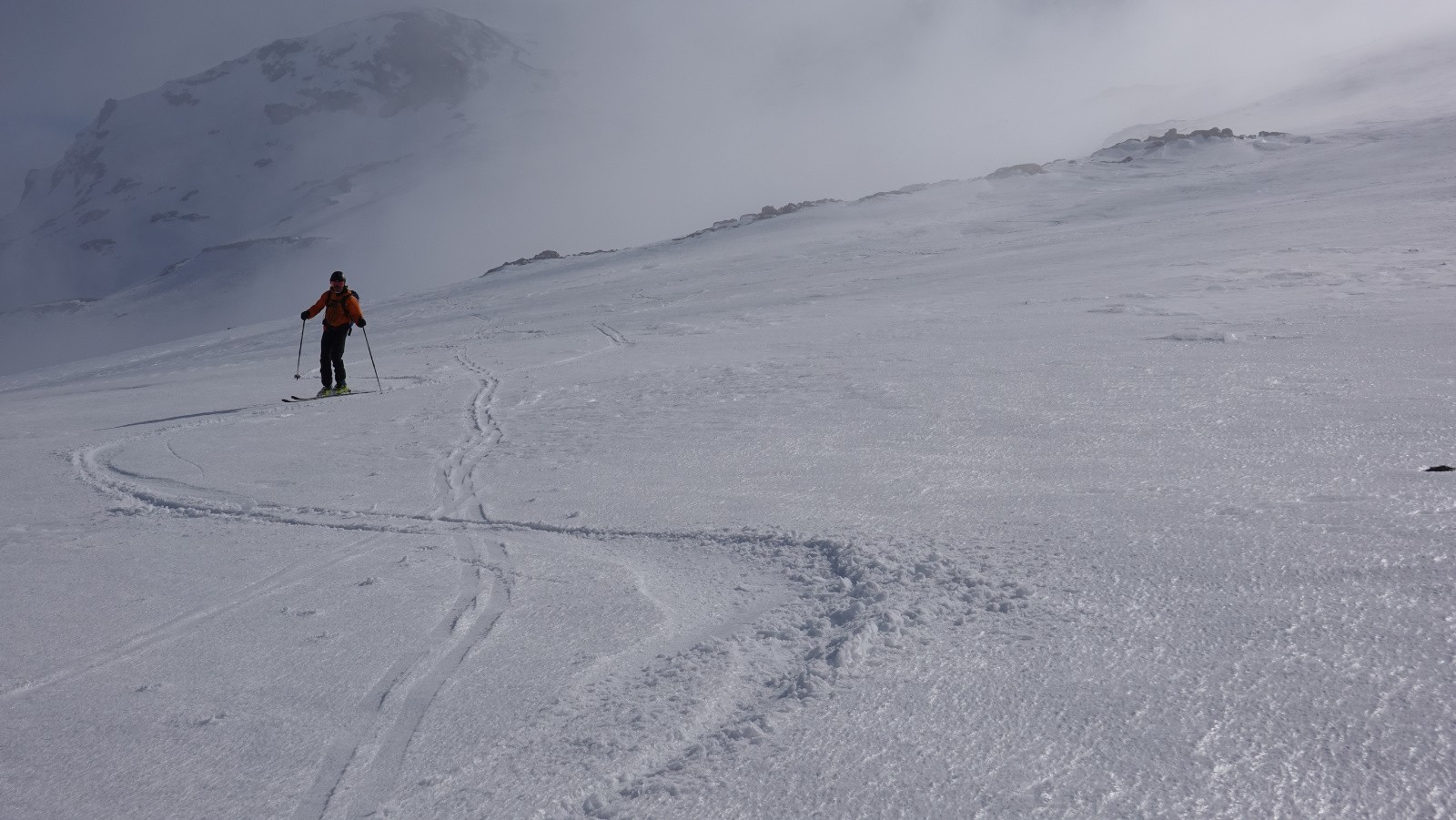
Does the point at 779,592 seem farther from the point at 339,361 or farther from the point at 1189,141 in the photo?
the point at 1189,141

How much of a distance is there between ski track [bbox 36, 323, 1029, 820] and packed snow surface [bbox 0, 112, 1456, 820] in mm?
14

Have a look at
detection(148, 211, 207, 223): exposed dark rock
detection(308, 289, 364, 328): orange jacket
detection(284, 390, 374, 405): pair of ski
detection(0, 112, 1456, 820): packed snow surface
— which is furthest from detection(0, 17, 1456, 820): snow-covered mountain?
detection(148, 211, 207, 223): exposed dark rock

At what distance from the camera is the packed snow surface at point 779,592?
194 centimetres

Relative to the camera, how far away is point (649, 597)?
3.05m

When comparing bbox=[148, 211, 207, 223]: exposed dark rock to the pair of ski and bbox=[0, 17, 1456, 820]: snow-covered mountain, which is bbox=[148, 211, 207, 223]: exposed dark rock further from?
bbox=[0, 17, 1456, 820]: snow-covered mountain

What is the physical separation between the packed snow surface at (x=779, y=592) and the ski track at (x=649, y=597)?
14 millimetres

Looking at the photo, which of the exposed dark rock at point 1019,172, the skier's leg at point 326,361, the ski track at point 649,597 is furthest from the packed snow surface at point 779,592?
the exposed dark rock at point 1019,172

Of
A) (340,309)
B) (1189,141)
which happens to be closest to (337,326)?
(340,309)

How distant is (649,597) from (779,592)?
17.4 inches

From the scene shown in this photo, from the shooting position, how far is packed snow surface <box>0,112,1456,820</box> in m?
1.94

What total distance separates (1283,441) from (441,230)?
519 feet

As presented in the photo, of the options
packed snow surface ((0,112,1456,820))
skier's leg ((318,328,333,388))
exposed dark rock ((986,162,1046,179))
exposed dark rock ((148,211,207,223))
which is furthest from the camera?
exposed dark rock ((148,211,207,223))

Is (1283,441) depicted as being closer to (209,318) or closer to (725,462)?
(725,462)

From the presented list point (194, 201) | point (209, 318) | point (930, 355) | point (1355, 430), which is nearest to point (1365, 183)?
point (930, 355)
